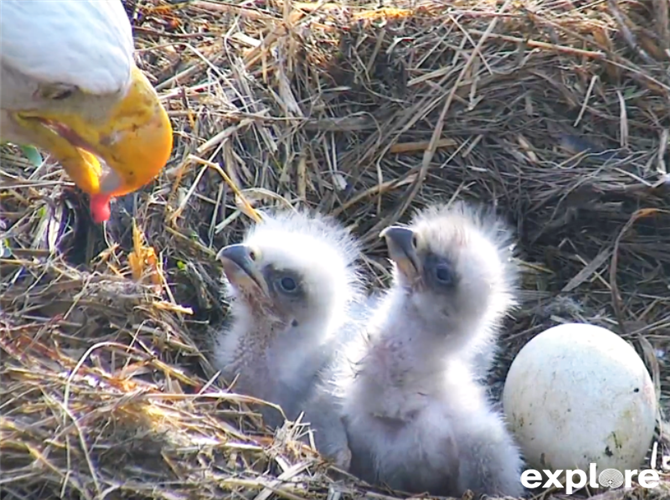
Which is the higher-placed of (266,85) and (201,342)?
(266,85)

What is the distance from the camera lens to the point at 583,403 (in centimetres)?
296

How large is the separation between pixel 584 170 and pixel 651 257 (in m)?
0.35

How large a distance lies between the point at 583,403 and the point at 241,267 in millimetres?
989

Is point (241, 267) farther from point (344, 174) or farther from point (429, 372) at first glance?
point (344, 174)

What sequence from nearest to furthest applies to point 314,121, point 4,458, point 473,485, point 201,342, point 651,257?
point 4,458 → point 473,485 → point 201,342 → point 651,257 → point 314,121

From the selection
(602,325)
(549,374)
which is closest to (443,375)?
(549,374)

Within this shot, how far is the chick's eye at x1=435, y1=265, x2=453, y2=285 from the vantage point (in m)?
3.13

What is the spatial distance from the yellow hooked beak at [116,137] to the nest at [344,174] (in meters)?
0.43

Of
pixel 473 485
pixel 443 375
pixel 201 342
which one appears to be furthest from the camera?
pixel 201 342

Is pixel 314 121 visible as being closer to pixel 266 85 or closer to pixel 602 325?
pixel 266 85

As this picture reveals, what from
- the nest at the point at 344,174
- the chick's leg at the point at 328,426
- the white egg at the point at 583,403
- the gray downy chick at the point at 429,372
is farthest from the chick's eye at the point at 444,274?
the nest at the point at 344,174

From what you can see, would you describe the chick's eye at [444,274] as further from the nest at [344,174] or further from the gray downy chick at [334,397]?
the nest at [344,174]

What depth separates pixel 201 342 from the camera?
11.2 feet

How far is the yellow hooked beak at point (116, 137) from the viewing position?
107 inches
